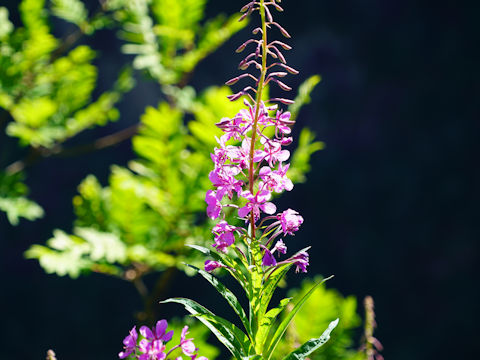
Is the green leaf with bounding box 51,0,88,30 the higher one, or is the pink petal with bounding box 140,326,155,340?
the green leaf with bounding box 51,0,88,30

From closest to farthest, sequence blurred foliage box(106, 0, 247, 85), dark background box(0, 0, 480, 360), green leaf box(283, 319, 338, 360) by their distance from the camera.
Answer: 1. green leaf box(283, 319, 338, 360)
2. blurred foliage box(106, 0, 247, 85)
3. dark background box(0, 0, 480, 360)

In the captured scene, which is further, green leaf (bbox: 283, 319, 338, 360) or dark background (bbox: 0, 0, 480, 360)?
Answer: dark background (bbox: 0, 0, 480, 360)

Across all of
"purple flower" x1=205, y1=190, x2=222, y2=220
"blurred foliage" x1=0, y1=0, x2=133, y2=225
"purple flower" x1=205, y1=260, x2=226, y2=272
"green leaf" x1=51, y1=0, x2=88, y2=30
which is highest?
"green leaf" x1=51, y1=0, x2=88, y2=30

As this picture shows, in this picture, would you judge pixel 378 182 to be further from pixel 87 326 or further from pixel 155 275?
pixel 87 326

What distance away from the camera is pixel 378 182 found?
3875mm

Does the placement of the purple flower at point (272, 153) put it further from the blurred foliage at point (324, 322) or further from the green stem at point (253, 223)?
the blurred foliage at point (324, 322)

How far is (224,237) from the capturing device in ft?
2.29

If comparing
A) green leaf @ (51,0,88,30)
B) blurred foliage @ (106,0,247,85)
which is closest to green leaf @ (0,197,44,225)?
blurred foliage @ (106,0,247,85)

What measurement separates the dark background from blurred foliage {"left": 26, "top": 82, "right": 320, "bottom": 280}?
2.02m

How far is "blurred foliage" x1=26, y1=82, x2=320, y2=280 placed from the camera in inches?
58.9

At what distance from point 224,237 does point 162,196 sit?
97 centimetres

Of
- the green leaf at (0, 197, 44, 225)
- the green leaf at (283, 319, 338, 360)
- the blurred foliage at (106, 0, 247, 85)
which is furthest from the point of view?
the blurred foliage at (106, 0, 247, 85)

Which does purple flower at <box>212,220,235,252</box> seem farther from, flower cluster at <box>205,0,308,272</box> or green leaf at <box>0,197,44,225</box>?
green leaf at <box>0,197,44,225</box>

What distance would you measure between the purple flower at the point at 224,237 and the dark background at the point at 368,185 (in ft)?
9.68
